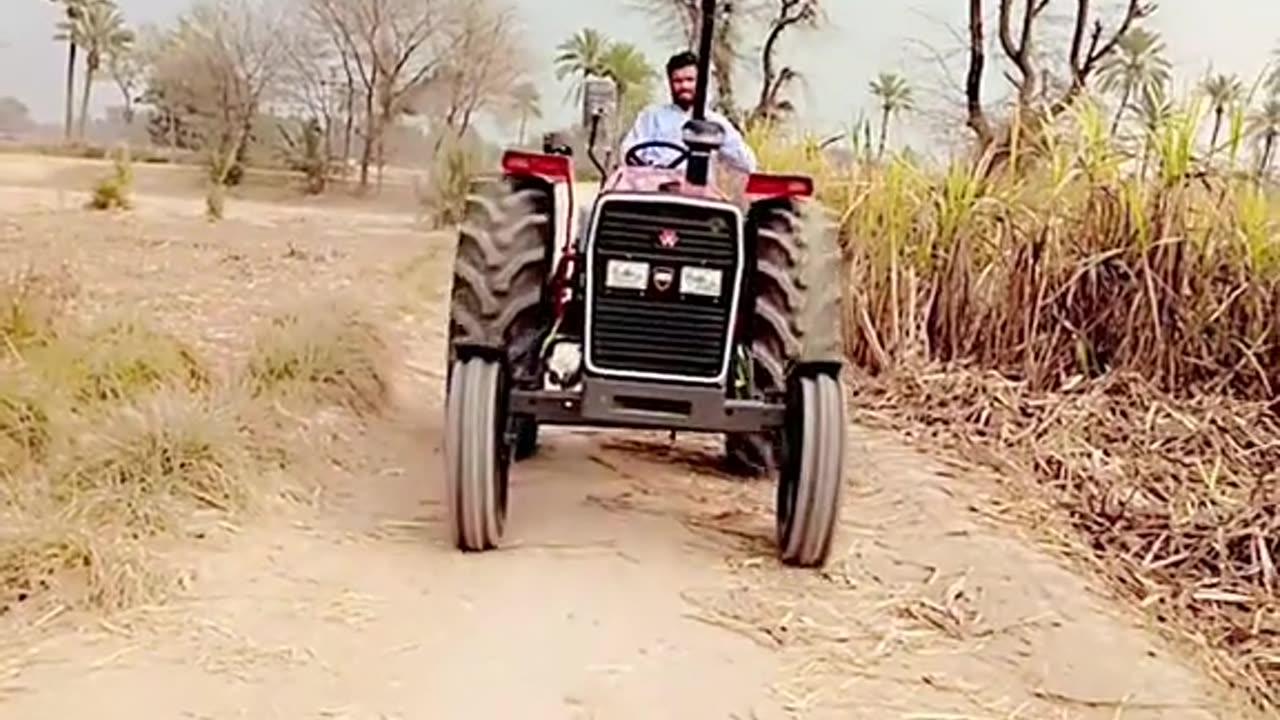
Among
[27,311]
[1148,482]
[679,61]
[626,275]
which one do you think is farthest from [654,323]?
[27,311]

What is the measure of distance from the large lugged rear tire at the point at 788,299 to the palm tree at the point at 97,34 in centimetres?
5127

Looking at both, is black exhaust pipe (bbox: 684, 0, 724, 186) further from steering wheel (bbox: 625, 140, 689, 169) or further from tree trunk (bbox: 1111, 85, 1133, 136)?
tree trunk (bbox: 1111, 85, 1133, 136)

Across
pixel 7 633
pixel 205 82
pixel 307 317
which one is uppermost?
pixel 205 82

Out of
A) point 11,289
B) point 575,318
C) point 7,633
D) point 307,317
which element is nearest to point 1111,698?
point 575,318

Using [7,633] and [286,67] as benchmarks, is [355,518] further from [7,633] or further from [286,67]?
[286,67]

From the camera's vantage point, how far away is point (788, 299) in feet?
16.9

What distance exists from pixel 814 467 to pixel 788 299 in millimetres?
696

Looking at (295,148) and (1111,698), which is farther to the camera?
(295,148)

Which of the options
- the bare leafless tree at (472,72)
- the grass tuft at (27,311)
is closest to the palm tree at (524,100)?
the bare leafless tree at (472,72)

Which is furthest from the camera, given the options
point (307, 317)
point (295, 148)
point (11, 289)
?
point (295, 148)

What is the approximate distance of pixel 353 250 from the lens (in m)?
16.6

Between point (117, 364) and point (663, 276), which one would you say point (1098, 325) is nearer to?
point (663, 276)

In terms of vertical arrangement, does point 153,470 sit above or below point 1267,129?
below

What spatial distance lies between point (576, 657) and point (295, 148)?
35536 mm
